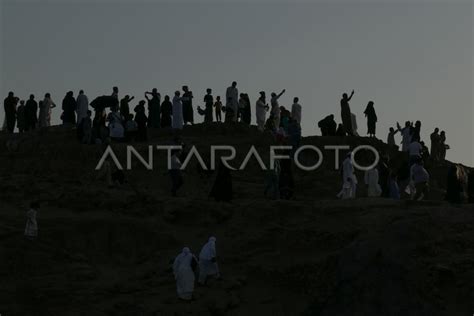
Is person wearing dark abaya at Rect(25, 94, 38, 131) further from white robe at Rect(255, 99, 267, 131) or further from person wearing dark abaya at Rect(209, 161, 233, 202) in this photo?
person wearing dark abaya at Rect(209, 161, 233, 202)

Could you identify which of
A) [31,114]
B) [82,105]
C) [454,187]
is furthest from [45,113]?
[454,187]

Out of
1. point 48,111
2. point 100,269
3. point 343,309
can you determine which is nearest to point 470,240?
point 343,309

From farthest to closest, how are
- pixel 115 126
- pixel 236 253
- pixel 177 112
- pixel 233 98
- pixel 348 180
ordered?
pixel 233 98, pixel 177 112, pixel 115 126, pixel 348 180, pixel 236 253

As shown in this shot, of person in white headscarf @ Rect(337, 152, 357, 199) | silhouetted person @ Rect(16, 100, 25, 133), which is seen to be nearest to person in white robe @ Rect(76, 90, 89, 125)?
silhouetted person @ Rect(16, 100, 25, 133)

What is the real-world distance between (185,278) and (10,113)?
1435cm

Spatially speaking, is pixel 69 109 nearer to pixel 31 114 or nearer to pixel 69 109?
pixel 69 109

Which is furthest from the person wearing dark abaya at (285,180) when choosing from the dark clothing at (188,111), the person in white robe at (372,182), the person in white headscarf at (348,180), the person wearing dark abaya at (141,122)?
the dark clothing at (188,111)

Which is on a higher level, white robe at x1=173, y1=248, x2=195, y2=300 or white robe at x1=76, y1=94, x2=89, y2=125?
white robe at x1=76, y1=94, x2=89, y2=125

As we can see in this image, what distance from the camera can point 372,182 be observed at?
78.1 feet

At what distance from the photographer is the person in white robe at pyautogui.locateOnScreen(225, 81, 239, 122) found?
30.2 m

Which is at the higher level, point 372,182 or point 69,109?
point 69,109

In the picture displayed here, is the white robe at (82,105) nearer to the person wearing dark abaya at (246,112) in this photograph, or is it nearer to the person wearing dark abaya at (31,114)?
the person wearing dark abaya at (31,114)

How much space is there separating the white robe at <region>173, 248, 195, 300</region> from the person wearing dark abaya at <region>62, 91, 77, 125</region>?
12818mm

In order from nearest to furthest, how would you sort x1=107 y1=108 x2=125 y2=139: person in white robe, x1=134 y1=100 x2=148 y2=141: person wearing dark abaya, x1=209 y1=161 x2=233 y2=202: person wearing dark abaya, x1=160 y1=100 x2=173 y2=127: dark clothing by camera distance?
x1=209 y1=161 x2=233 y2=202: person wearing dark abaya, x1=107 y1=108 x2=125 y2=139: person in white robe, x1=134 y1=100 x2=148 y2=141: person wearing dark abaya, x1=160 y1=100 x2=173 y2=127: dark clothing
